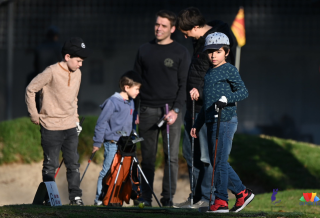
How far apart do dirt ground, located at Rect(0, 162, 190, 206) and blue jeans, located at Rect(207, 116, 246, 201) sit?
348 centimetres

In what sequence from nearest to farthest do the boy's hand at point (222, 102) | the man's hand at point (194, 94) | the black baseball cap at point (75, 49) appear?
the boy's hand at point (222, 102) < the man's hand at point (194, 94) < the black baseball cap at point (75, 49)

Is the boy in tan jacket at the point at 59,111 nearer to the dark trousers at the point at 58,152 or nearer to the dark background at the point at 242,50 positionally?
the dark trousers at the point at 58,152

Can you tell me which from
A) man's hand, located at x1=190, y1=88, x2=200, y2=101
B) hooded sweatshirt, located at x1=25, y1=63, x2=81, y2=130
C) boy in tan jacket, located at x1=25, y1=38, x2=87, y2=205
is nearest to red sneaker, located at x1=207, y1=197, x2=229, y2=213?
man's hand, located at x1=190, y1=88, x2=200, y2=101

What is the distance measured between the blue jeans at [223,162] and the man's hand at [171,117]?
115 cm

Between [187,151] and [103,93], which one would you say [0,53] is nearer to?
[103,93]

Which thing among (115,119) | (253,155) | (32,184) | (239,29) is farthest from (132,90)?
(239,29)

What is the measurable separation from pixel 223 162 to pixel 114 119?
1530 mm

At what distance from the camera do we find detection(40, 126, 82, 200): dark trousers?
5.01 meters

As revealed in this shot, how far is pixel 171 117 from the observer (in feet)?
17.9

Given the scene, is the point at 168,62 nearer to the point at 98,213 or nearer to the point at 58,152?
the point at 58,152

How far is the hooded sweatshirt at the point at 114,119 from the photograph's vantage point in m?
5.33

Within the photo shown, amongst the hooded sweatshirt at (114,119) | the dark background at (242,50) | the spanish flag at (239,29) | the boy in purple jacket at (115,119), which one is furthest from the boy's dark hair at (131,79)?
the dark background at (242,50)

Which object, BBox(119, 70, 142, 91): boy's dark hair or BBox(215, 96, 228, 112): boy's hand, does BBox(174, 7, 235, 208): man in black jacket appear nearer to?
BBox(119, 70, 142, 91): boy's dark hair

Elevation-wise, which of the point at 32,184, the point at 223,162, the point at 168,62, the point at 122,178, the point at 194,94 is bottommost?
the point at 32,184
